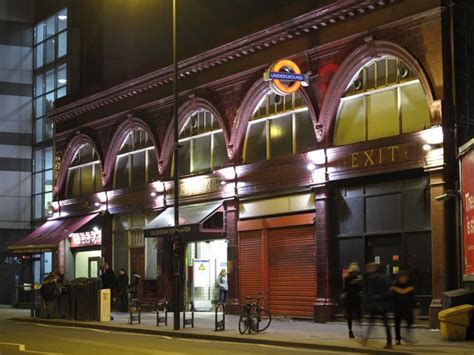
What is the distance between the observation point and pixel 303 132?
2789 centimetres

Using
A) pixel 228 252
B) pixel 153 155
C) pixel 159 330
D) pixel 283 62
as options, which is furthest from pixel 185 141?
pixel 159 330

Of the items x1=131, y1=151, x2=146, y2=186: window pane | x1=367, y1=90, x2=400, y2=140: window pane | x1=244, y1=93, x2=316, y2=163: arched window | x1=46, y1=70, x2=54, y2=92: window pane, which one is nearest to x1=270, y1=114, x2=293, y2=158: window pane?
x1=244, y1=93, x2=316, y2=163: arched window

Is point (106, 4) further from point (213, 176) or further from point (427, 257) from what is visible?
point (427, 257)

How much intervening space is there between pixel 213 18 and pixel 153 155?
36.0 ft

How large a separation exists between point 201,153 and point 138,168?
484 cm

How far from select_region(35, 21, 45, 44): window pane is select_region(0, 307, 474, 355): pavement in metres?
25.4

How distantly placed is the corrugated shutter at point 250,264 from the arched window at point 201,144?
3.43 meters

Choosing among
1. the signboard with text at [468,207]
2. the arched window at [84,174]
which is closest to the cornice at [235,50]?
the arched window at [84,174]

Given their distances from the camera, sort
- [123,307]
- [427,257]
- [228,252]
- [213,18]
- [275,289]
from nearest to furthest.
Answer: [427,257]
[275,289]
[228,252]
[123,307]
[213,18]

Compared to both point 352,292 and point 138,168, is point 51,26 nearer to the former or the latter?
point 138,168

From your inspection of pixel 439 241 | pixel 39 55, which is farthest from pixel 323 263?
pixel 39 55

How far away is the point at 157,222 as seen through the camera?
107ft

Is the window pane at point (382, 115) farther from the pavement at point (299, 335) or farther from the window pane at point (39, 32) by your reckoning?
→ the window pane at point (39, 32)

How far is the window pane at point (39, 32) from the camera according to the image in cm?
5103
